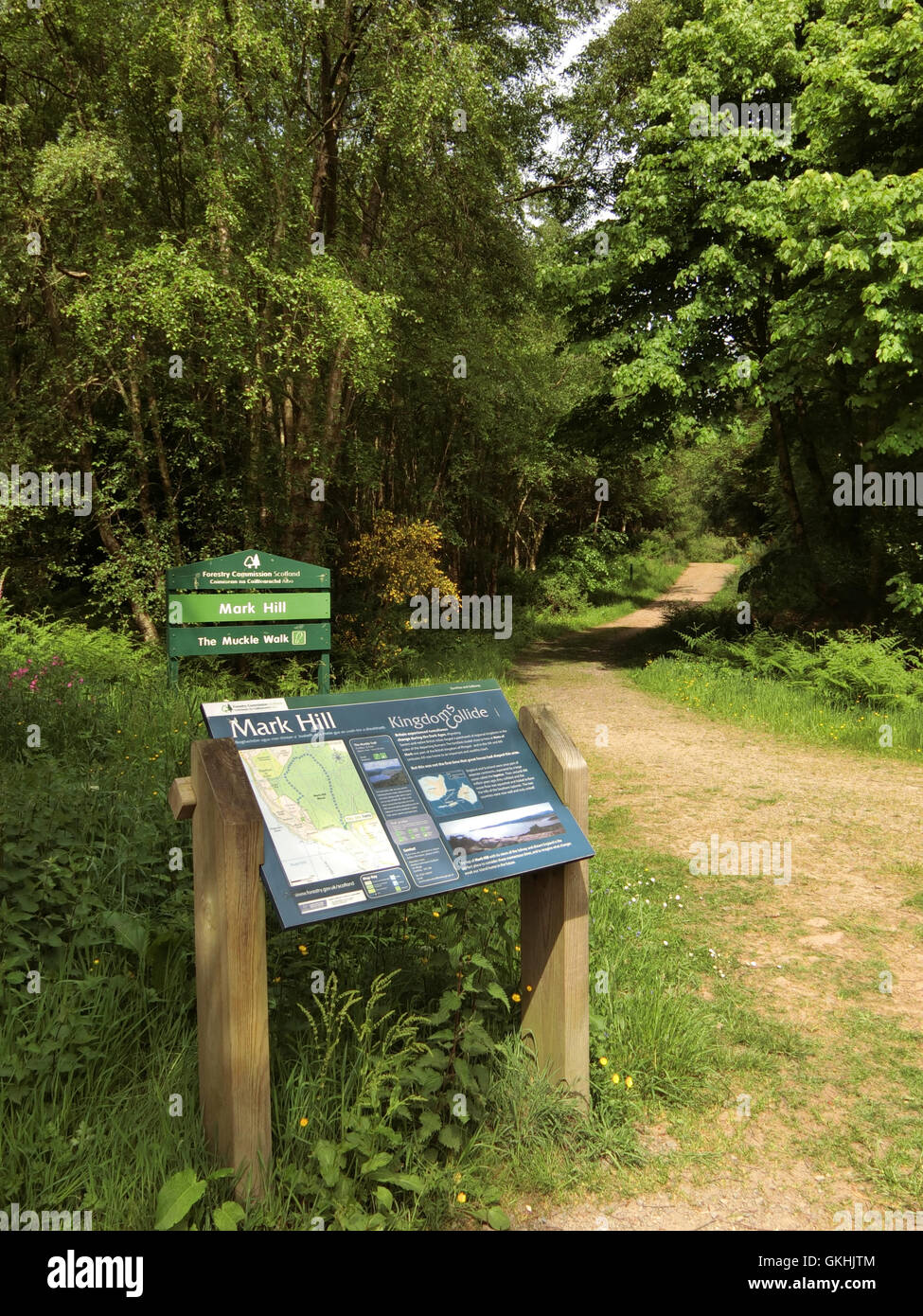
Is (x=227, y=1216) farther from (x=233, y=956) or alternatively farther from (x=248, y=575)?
(x=248, y=575)

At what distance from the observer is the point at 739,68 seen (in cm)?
1248

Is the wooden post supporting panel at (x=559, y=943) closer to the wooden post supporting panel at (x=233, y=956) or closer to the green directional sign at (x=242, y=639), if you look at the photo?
the wooden post supporting panel at (x=233, y=956)

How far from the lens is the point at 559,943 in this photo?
3.06 metres

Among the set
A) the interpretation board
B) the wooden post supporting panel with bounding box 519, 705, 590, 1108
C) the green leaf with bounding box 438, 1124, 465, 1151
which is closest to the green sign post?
the interpretation board

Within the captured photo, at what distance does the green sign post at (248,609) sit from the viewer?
27.5 ft

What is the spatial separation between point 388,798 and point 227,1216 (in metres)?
1.22

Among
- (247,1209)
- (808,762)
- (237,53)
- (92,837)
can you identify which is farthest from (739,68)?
(247,1209)

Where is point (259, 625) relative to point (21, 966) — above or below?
above

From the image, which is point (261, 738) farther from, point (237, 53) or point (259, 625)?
point (237, 53)

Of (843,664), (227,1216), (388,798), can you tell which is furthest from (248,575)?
(843,664)

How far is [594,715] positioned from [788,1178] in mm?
8778

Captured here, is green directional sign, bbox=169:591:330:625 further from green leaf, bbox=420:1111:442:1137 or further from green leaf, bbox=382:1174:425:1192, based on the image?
green leaf, bbox=382:1174:425:1192

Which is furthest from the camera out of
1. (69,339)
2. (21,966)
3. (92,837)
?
(69,339)

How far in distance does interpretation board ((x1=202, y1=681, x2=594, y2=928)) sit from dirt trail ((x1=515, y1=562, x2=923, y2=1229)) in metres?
0.63
